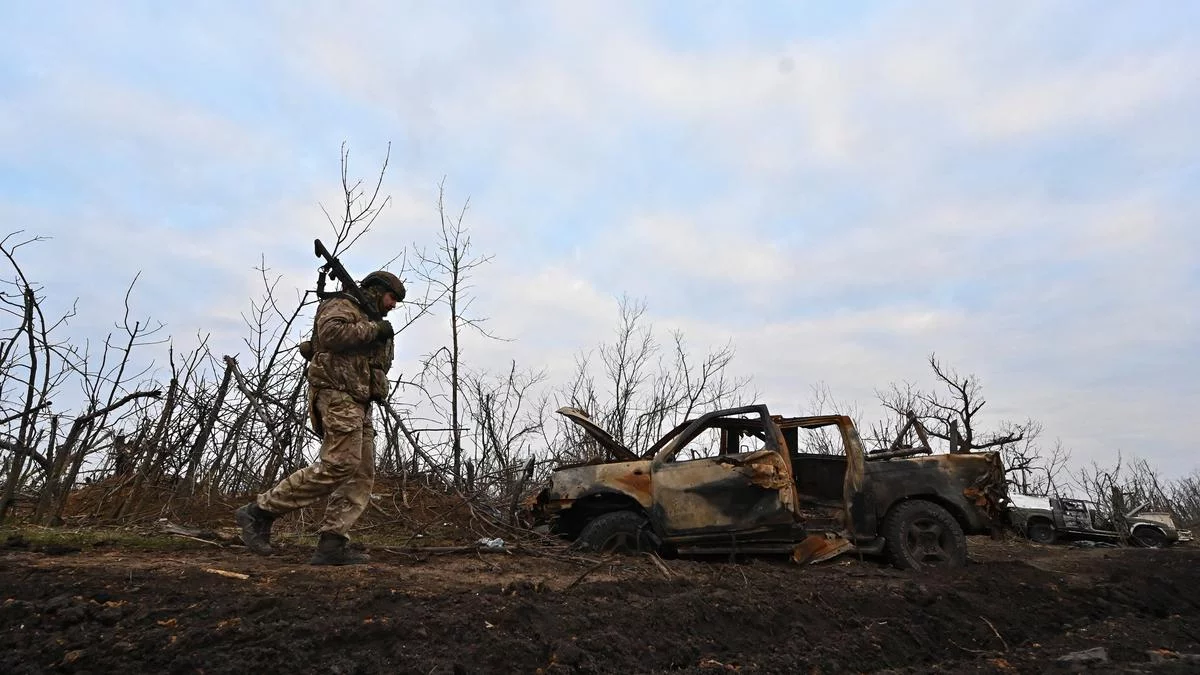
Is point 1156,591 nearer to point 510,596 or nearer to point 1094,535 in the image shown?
point 510,596

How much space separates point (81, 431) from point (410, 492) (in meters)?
2.93

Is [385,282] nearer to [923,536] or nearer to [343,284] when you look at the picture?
[343,284]

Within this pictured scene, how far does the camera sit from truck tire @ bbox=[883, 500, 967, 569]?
6.56 metres

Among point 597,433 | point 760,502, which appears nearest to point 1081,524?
point 760,502

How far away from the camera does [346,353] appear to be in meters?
4.64

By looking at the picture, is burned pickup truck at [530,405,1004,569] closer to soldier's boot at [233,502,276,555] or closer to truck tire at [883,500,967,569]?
truck tire at [883,500,967,569]

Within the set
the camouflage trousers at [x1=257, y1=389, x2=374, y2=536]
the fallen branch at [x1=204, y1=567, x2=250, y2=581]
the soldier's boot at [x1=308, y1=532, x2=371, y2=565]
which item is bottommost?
the fallen branch at [x1=204, y1=567, x2=250, y2=581]

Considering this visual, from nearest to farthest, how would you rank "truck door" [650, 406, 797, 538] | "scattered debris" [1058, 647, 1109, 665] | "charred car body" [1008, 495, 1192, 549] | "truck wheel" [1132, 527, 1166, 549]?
1. "scattered debris" [1058, 647, 1109, 665]
2. "truck door" [650, 406, 797, 538]
3. "charred car body" [1008, 495, 1192, 549]
4. "truck wheel" [1132, 527, 1166, 549]

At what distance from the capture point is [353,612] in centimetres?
299

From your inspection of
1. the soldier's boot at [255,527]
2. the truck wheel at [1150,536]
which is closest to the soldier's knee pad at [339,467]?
the soldier's boot at [255,527]

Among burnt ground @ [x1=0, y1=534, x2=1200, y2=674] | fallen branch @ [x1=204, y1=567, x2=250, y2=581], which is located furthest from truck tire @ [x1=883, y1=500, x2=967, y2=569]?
fallen branch @ [x1=204, y1=567, x2=250, y2=581]

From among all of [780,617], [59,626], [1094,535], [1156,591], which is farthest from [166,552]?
[1094,535]

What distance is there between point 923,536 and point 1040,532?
10.1 m

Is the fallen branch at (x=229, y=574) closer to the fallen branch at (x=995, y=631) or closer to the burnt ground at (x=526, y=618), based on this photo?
the burnt ground at (x=526, y=618)
